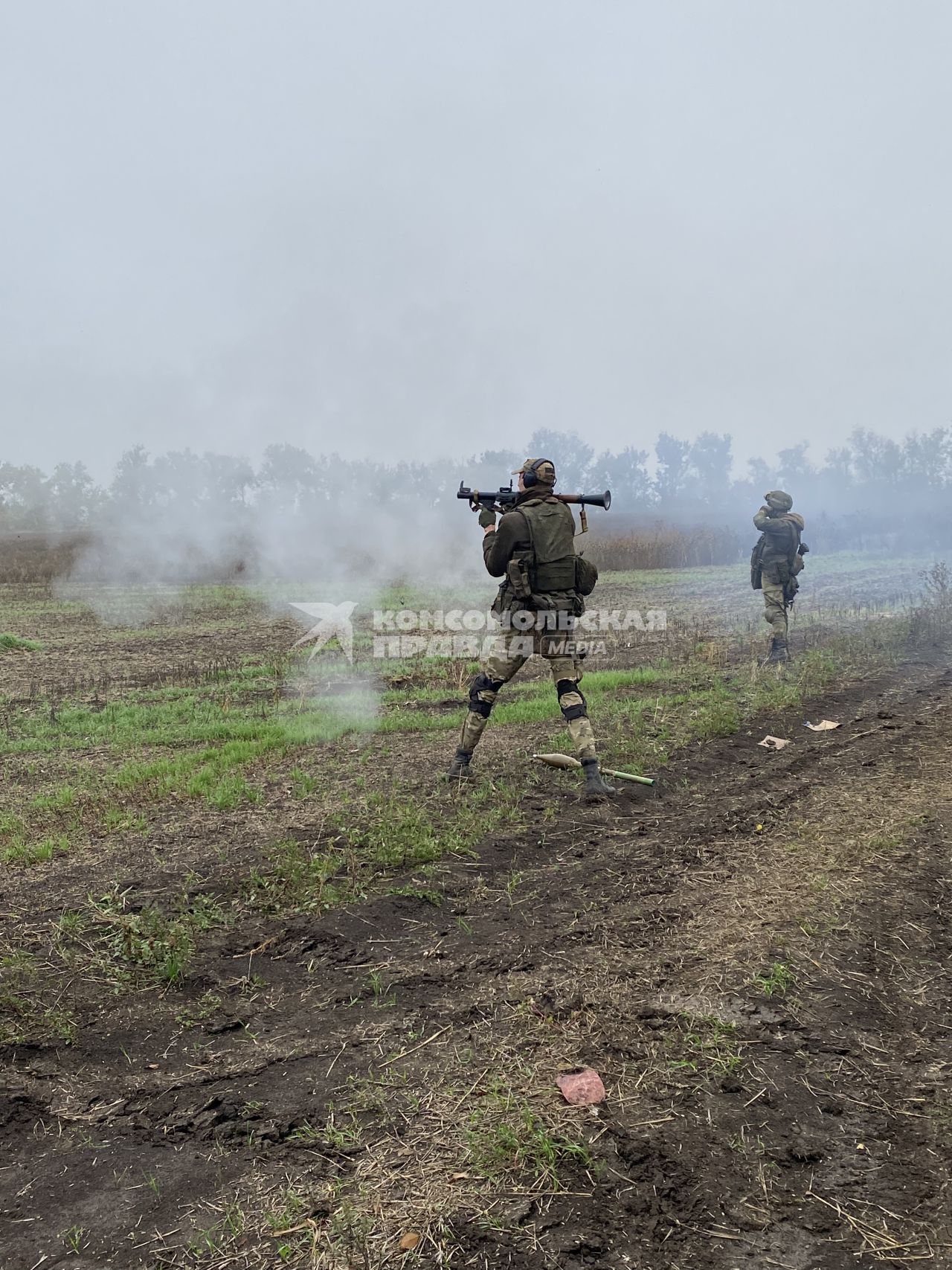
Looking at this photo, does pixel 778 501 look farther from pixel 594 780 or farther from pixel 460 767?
pixel 460 767

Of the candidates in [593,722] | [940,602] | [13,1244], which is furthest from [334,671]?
[940,602]

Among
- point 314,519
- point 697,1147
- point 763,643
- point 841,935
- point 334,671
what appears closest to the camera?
point 697,1147

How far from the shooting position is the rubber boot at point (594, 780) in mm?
5887

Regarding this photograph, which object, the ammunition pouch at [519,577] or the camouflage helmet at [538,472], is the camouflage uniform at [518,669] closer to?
the ammunition pouch at [519,577]

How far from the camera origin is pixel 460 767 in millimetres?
6316

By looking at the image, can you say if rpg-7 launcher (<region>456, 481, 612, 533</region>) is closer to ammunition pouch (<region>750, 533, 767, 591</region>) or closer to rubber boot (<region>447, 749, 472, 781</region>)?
rubber boot (<region>447, 749, 472, 781</region>)

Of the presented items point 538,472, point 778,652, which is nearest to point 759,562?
point 778,652

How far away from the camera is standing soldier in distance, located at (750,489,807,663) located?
10.7m

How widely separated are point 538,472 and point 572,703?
5.84 feet

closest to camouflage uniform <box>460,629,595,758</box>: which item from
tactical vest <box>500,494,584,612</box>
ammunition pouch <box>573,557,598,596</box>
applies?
tactical vest <box>500,494,584,612</box>

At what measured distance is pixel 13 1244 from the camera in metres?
2.26

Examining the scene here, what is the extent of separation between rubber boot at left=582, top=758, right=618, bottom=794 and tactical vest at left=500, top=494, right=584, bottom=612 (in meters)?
1.15

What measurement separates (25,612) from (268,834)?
52.3ft

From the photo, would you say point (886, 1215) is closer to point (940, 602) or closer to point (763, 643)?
point (763, 643)
